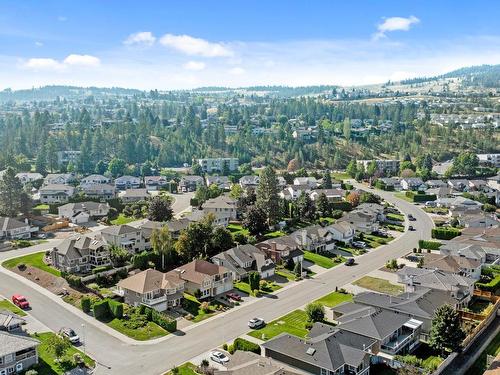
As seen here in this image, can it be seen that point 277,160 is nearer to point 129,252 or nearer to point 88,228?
point 88,228

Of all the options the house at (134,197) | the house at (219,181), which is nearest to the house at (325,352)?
the house at (134,197)

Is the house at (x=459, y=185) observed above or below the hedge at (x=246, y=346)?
below

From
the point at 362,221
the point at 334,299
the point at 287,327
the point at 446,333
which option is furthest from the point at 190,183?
the point at 446,333

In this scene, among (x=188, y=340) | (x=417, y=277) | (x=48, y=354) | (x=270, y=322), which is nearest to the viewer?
(x=48, y=354)

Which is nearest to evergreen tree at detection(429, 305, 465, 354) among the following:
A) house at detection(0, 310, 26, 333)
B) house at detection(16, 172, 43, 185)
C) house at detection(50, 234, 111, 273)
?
house at detection(0, 310, 26, 333)

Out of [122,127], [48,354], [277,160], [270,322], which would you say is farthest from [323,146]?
[48,354]

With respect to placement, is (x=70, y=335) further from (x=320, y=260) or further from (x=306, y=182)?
(x=306, y=182)

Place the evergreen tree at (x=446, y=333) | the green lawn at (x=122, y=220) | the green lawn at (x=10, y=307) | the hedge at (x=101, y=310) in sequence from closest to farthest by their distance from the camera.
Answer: the evergreen tree at (x=446, y=333), the hedge at (x=101, y=310), the green lawn at (x=10, y=307), the green lawn at (x=122, y=220)

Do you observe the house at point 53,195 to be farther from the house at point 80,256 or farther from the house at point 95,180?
the house at point 80,256
